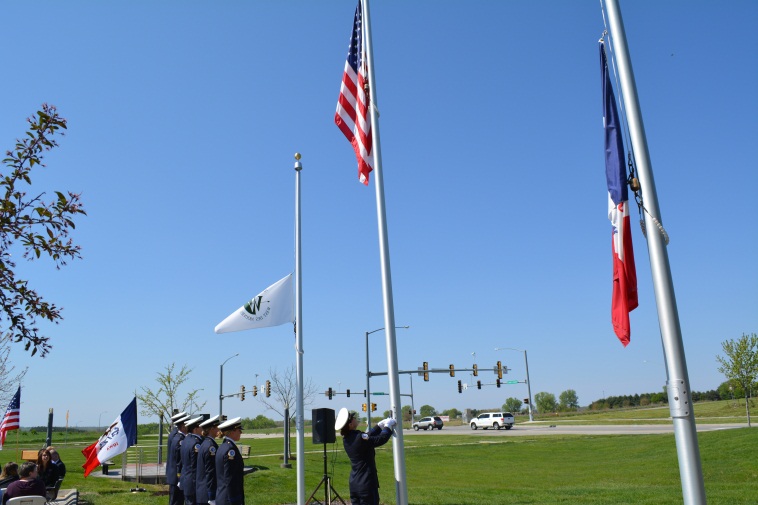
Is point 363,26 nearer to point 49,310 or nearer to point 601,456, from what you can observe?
point 49,310

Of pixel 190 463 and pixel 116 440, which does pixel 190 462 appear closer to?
pixel 190 463

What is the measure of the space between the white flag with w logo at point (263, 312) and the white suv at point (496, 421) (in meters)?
49.8

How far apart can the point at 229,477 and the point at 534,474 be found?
65.5 feet

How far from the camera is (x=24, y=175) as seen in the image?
6.60 meters

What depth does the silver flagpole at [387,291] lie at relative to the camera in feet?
29.4

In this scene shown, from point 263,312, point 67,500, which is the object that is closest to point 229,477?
point 263,312

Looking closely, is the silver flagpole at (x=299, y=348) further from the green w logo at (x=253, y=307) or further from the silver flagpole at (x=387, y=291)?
the silver flagpole at (x=387, y=291)

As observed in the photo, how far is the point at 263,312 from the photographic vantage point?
15.8 metres

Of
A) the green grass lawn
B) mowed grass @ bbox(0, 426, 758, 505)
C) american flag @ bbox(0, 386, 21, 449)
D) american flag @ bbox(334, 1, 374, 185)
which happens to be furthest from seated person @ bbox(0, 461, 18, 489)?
american flag @ bbox(0, 386, 21, 449)

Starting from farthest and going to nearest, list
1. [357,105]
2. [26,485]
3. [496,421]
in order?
[496,421]
[357,105]
[26,485]

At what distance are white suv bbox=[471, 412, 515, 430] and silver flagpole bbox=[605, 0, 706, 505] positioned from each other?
58.3 m

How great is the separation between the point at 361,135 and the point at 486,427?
5694 cm

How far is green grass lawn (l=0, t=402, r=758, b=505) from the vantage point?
634 inches

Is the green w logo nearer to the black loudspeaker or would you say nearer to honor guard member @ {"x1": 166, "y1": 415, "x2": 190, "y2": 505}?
honor guard member @ {"x1": 166, "y1": 415, "x2": 190, "y2": 505}
